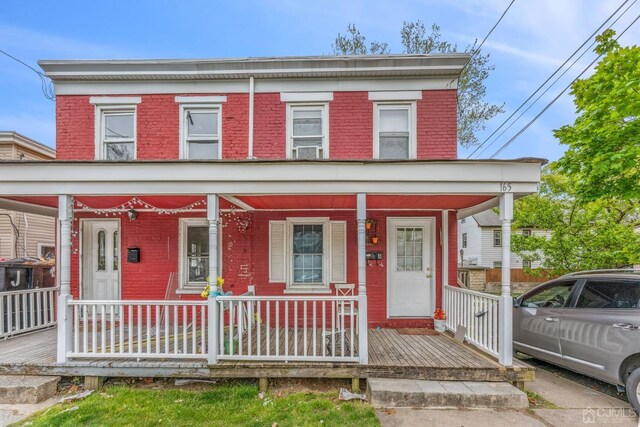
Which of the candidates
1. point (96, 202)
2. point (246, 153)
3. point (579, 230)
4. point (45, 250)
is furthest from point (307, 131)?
point (45, 250)

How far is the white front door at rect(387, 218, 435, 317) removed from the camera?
6.51 m

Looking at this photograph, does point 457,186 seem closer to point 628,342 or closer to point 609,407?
point 628,342

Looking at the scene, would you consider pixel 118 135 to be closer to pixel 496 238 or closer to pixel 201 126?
pixel 201 126

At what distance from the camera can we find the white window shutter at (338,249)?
21.5 feet

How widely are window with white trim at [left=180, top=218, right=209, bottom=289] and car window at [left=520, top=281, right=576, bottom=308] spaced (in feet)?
20.9

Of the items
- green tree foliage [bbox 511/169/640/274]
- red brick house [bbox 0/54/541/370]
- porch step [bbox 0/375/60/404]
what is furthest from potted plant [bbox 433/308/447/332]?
porch step [bbox 0/375/60/404]

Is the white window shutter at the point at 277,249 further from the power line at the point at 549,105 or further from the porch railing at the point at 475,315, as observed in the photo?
the power line at the point at 549,105

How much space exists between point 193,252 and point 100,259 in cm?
208

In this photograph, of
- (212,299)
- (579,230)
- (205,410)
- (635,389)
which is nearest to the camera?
(635,389)

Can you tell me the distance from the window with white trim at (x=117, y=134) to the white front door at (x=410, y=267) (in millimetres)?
6076

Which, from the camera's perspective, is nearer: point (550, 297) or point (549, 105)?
point (550, 297)

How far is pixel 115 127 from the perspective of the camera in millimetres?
6949

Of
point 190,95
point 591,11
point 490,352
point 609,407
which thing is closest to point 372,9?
point 591,11

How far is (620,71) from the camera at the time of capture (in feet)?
18.7
